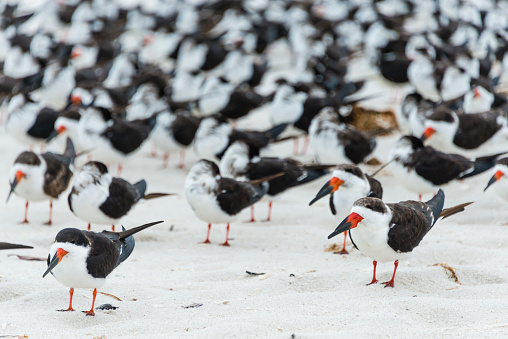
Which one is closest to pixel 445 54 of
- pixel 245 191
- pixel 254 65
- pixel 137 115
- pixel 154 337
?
pixel 254 65

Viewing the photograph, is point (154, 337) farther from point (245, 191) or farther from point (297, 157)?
point (297, 157)

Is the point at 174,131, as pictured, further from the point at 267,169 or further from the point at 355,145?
the point at 355,145

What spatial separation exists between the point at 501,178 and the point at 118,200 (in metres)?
3.31

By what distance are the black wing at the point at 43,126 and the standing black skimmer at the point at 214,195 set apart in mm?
3325

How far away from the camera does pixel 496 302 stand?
166 inches

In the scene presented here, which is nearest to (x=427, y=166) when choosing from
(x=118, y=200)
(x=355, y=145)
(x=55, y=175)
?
(x=355, y=145)

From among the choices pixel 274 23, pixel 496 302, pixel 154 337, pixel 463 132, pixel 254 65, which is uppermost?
pixel 274 23

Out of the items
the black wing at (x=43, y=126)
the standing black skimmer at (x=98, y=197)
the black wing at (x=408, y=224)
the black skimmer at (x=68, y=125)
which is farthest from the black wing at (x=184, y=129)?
the black wing at (x=408, y=224)

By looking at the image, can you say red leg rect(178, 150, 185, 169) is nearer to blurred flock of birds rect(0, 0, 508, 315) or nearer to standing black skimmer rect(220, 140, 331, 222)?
blurred flock of birds rect(0, 0, 508, 315)

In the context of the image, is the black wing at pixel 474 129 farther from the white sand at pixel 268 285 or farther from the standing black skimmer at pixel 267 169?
the standing black skimmer at pixel 267 169

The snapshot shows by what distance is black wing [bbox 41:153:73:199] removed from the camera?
6.48 metres

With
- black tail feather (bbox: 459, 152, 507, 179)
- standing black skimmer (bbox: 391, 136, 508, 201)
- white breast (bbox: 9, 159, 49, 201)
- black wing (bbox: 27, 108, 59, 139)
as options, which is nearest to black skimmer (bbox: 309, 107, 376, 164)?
standing black skimmer (bbox: 391, 136, 508, 201)

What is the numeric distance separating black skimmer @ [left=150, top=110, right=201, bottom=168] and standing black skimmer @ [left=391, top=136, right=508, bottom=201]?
9.19 ft

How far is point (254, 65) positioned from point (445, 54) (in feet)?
10.8
